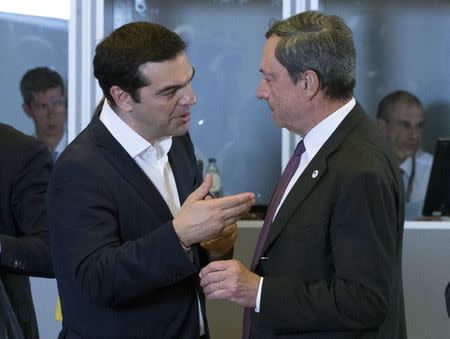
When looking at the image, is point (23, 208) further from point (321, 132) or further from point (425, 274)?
point (425, 274)

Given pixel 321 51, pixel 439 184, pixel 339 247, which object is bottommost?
pixel 439 184

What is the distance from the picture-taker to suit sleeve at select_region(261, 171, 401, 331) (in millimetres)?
2123

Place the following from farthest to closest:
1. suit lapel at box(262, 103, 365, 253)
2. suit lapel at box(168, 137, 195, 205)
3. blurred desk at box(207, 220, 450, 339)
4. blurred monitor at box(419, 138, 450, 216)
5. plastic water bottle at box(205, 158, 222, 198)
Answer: plastic water bottle at box(205, 158, 222, 198) < blurred monitor at box(419, 138, 450, 216) < blurred desk at box(207, 220, 450, 339) < suit lapel at box(168, 137, 195, 205) < suit lapel at box(262, 103, 365, 253)

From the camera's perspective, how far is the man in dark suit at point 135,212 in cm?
220

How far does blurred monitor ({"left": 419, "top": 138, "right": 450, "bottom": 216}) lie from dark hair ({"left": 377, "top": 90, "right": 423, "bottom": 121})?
88 cm

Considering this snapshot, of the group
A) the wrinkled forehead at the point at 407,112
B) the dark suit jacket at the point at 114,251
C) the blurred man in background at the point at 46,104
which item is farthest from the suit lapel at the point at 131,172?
the wrinkled forehead at the point at 407,112

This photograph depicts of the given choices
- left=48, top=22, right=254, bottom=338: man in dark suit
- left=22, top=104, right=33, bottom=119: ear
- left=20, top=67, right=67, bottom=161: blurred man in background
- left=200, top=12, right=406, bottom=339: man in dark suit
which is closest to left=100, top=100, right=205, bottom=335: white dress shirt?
left=48, top=22, right=254, bottom=338: man in dark suit

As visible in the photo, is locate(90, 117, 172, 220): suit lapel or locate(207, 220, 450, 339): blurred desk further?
locate(207, 220, 450, 339): blurred desk

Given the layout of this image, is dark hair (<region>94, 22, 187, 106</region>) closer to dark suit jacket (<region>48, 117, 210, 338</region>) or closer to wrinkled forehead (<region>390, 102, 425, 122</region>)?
dark suit jacket (<region>48, 117, 210, 338</region>)

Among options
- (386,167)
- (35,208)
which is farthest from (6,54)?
(386,167)

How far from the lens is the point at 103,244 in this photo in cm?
224

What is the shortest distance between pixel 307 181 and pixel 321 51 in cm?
31

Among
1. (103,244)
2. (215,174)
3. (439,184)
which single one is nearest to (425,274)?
(439,184)

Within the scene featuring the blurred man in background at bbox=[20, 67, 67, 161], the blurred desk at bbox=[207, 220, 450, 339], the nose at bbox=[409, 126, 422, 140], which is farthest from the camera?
the nose at bbox=[409, 126, 422, 140]
